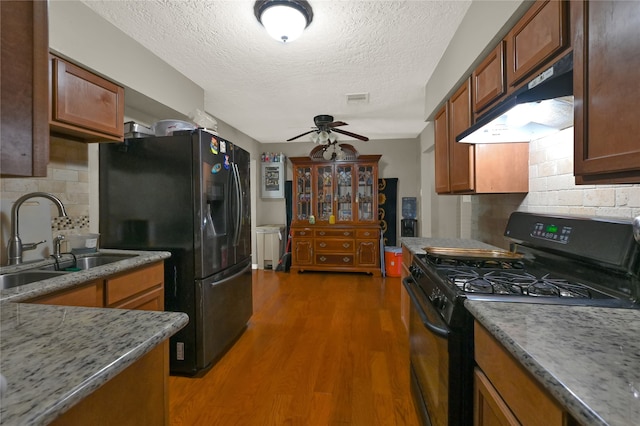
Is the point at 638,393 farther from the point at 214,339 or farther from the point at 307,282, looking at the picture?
the point at 307,282

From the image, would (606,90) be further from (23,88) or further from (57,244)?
(57,244)

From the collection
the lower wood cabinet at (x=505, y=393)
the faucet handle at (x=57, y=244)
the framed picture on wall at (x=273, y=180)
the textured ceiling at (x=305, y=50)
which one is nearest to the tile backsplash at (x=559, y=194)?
the lower wood cabinet at (x=505, y=393)

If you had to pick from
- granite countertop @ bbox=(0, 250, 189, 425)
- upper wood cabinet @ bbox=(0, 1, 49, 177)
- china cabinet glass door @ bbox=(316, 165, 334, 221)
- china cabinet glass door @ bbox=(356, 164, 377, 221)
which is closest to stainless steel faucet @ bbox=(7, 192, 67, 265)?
granite countertop @ bbox=(0, 250, 189, 425)

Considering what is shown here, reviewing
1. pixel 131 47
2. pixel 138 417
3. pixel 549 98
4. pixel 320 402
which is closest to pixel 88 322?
pixel 138 417

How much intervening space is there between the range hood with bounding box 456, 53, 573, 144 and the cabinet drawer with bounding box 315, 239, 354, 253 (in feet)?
9.63

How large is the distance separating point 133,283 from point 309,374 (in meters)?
1.26

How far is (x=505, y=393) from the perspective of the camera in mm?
724

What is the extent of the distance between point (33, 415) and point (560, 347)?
98 centimetres

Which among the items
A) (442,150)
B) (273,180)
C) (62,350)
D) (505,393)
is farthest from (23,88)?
(273,180)

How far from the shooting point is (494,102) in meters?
1.47

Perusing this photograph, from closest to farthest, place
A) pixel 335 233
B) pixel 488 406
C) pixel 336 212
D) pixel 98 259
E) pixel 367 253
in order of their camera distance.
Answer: pixel 488 406 < pixel 98 259 < pixel 367 253 < pixel 335 233 < pixel 336 212

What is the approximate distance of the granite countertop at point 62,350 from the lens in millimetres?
438

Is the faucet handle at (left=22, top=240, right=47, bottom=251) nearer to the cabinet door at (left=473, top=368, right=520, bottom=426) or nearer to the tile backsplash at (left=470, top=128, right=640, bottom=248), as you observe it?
the cabinet door at (left=473, top=368, right=520, bottom=426)

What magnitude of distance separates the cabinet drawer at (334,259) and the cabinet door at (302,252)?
15 cm
